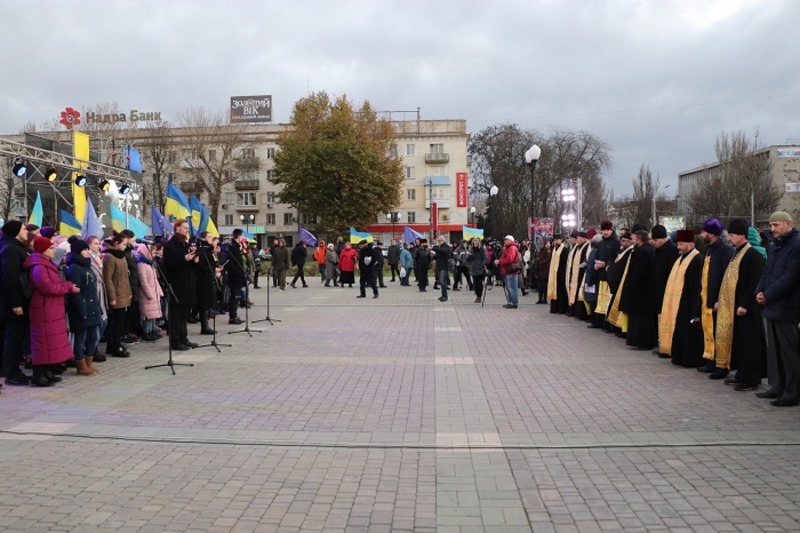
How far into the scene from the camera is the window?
8444cm

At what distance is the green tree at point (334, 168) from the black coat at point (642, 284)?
2036 inches

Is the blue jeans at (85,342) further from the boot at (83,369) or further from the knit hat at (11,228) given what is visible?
the knit hat at (11,228)

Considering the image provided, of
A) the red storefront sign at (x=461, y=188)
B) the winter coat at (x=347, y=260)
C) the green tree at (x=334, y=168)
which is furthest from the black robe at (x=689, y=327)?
the red storefront sign at (x=461, y=188)

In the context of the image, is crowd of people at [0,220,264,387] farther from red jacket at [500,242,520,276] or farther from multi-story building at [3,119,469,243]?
multi-story building at [3,119,469,243]

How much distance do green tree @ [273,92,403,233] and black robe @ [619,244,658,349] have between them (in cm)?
5171

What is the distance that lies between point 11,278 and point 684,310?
8.98 m

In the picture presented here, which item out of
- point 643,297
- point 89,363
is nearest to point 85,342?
point 89,363

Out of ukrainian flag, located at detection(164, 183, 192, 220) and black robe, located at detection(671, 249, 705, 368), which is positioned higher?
ukrainian flag, located at detection(164, 183, 192, 220)

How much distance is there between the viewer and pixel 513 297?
62.5ft

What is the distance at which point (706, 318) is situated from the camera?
9219mm

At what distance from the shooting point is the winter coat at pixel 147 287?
12133mm

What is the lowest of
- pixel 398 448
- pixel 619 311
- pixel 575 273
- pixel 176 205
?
pixel 398 448

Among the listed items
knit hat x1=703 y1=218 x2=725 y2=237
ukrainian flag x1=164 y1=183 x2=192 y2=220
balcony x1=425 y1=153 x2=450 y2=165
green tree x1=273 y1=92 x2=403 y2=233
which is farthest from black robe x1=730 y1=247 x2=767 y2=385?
balcony x1=425 y1=153 x2=450 y2=165

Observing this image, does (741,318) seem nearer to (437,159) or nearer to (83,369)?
(83,369)
